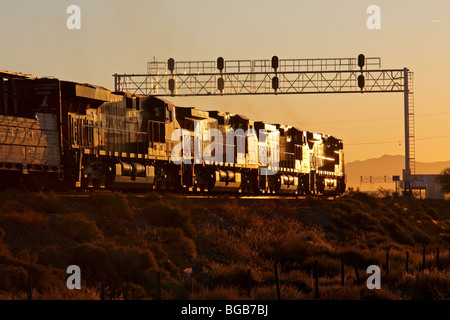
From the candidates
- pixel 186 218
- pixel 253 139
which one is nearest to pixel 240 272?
pixel 186 218

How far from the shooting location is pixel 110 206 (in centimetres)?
2373

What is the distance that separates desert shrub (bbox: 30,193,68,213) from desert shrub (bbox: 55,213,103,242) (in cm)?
94

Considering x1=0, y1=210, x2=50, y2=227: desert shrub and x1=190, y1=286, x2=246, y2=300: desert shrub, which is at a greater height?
x1=0, y1=210, x2=50, y2=227: desert shrub

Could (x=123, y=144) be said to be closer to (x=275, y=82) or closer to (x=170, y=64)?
(x=275, y=82)

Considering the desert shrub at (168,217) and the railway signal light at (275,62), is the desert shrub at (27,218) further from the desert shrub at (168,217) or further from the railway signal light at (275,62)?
the railway signal light at (275,62)

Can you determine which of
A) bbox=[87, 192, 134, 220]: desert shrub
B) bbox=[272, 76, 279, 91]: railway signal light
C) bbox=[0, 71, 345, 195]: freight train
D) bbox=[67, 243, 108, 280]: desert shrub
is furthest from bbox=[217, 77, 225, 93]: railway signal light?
bbox=[67, 243, 108, 280]: desert shrub

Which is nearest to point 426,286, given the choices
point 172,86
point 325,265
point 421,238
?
point 325,265

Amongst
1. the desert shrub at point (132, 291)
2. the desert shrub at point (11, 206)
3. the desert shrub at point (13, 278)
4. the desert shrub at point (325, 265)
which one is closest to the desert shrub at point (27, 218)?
the desert shrub at point (11, 206)

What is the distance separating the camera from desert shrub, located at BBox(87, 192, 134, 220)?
930 inches

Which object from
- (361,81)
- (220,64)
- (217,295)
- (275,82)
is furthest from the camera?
(361,81)

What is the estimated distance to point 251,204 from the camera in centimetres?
3509

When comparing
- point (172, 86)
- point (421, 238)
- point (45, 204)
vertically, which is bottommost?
point (421, 238)

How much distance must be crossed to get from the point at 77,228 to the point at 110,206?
2977 mm

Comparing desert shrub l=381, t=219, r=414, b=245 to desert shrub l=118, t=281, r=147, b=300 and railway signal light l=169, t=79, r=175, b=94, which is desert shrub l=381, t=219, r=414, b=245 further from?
desert shrub l=118, t=281, r=147, b=300
